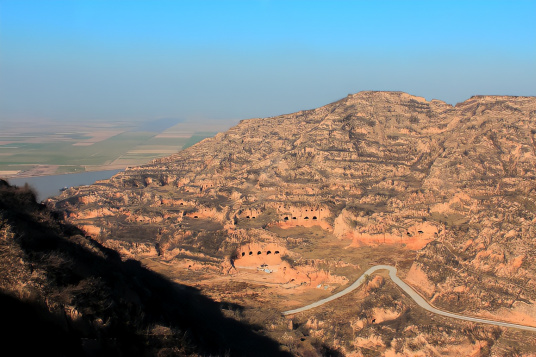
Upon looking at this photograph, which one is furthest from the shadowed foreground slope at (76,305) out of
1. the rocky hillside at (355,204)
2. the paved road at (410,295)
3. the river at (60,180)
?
the river at (60,180)

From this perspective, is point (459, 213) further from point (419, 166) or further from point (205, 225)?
point (205, 225)

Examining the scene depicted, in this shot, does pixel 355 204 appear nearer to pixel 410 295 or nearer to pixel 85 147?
pixel 410 295

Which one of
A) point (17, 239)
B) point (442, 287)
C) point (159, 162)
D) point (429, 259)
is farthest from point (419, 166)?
point (17, 239)

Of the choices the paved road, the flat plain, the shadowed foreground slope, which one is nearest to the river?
the flat plain

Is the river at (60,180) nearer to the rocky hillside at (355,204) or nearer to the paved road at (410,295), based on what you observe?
the rocky hillside at (355,204)

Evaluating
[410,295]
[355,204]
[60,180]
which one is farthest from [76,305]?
[60,180]

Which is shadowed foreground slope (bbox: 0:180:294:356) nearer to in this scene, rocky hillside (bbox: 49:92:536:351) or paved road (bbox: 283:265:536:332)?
paved road (bbox: 283:265:536:332)
